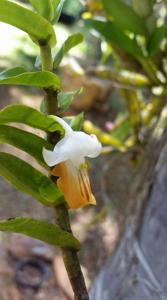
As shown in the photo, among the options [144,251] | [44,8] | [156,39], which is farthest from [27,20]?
[156,39]

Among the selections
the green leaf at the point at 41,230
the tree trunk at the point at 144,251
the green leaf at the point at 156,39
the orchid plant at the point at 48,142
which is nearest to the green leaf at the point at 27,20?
the orchid plant at the point at 48,142

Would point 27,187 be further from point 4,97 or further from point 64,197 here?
point 4,97

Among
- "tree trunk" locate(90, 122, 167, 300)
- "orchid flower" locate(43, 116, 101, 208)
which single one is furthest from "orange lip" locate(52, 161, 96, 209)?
"tree trunk" locate(90, 122, 167, 300)

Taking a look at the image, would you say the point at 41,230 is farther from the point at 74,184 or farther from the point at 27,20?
the point at 27,20

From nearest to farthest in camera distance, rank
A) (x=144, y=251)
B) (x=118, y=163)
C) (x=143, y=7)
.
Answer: (x=144, y=251) < (x=143, y=7) < (x=118, y=163)

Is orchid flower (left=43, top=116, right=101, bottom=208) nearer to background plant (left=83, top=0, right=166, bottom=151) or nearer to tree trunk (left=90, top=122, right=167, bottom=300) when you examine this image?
tree trunk (left=90, top=122, right=167, bottom=300)

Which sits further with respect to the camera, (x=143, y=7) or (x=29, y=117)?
(x=143, y=7)
